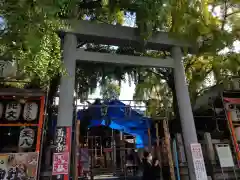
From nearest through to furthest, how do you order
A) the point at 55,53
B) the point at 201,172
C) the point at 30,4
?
the point at 30,4
the point at 55,53
the point at 201,172

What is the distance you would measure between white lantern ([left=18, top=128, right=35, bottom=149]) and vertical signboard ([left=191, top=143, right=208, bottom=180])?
16.1 ft

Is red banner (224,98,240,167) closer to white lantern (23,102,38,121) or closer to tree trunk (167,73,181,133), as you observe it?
tree trunk (167,73,181,133)

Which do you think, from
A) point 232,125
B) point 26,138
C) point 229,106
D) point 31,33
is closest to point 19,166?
point 26,138

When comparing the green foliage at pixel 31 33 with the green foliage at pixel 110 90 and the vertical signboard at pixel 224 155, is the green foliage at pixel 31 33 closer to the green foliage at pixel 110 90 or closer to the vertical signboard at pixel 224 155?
the green foliage at pixel 110 90

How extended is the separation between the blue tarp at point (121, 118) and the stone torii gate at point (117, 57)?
1743 mm

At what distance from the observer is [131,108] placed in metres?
7.98

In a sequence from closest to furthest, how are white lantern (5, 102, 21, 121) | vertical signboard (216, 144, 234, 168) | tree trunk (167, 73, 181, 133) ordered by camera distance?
white lantern (5, 102, 21, 121) < vertical signboard (216, 144, 234, 168) < tree trunk (167, 73, 181, 133)

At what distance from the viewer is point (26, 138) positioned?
644 cm

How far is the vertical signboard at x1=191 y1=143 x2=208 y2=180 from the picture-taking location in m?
6.22

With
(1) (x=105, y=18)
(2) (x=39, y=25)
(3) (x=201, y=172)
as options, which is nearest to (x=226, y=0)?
(1) (x=105, y=18)

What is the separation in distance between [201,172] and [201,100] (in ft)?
14.3

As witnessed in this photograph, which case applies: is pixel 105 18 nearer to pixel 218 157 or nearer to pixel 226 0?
pixel 226 0

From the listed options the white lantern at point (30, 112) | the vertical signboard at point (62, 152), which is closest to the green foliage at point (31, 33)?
the vertical signboard at point (62, 152)


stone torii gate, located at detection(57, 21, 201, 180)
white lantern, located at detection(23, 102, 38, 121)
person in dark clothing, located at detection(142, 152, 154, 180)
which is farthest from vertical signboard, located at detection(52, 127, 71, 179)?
person in dark clothing, located at detection(142, 152, 154, 180)
